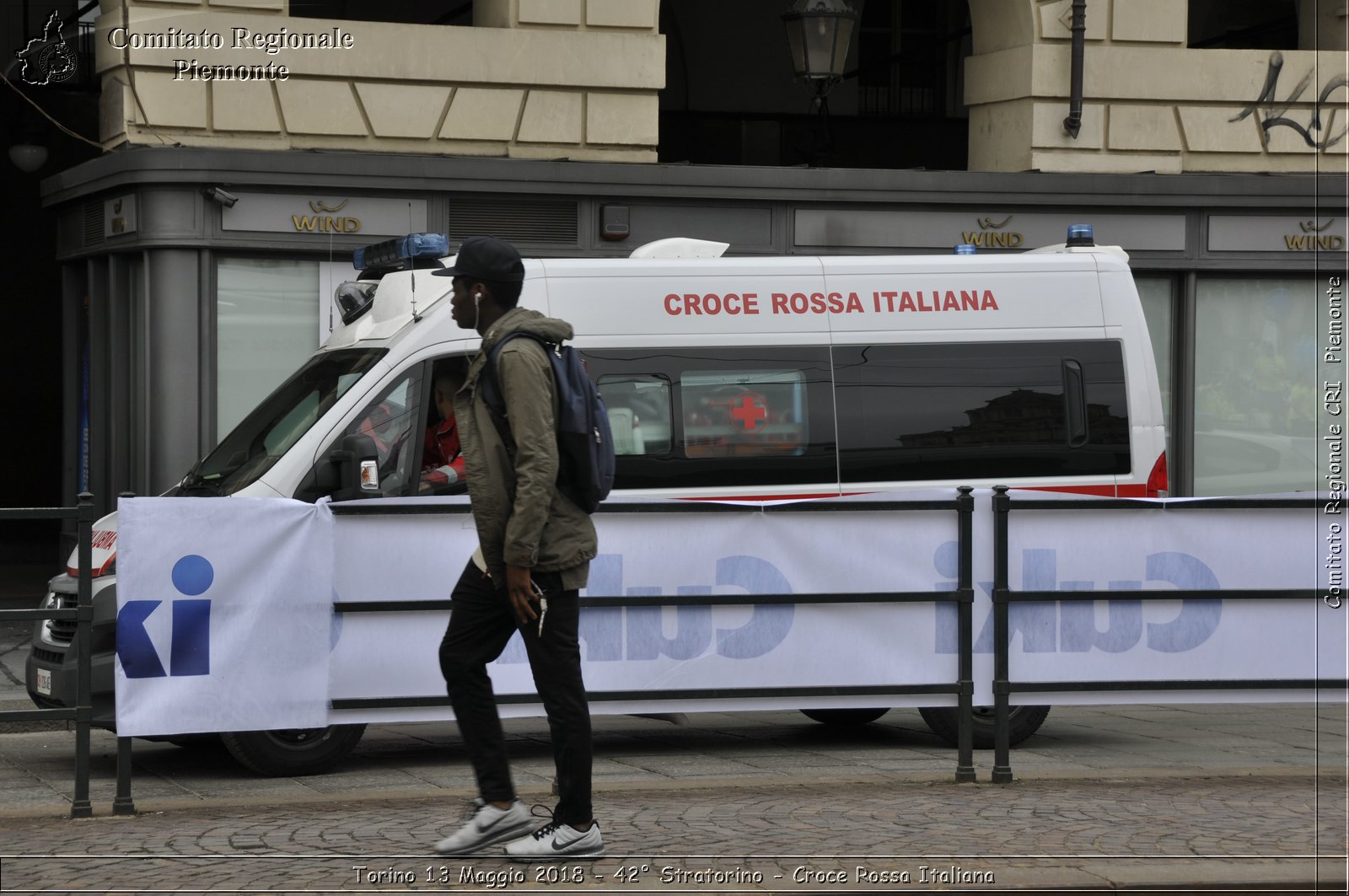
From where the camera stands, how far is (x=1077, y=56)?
47.9ft

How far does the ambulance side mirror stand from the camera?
768 centimetres

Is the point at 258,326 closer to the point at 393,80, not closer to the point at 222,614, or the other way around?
the point at 393,80

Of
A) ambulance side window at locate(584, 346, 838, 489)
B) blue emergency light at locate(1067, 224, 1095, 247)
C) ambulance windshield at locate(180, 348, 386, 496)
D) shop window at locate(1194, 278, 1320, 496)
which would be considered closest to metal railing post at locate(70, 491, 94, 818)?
ambulance windshield at locate(180, 348, 386, 496)

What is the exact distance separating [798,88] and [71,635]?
44.4 feet

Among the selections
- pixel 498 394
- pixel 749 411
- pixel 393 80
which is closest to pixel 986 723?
pixel 749 411

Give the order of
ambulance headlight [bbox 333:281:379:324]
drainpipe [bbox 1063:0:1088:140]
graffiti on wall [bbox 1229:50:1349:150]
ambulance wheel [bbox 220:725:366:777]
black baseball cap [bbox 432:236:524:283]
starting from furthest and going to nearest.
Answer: graffiti on wall [bbox 1229:50:1349:150] < drainpipe [bbox 1063:0:1088:140] < ambulance headlight [bbox 333:281:379:324] < ambulance wheel [bbox 220:725:366:777] < black baseball cap [bbox 432:236:524:283]

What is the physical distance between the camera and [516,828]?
18.7 feet

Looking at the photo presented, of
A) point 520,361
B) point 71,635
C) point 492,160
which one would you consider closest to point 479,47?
point 492,160

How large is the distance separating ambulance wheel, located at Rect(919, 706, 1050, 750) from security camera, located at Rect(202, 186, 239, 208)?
23.5ft

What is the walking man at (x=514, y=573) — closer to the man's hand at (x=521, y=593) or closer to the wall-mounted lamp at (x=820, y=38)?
the man's hand at (x=521, y=593)

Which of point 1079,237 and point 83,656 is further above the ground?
point 1079,237

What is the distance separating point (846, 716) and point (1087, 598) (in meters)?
2.11

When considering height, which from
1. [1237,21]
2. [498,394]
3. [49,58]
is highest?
[1237,21]

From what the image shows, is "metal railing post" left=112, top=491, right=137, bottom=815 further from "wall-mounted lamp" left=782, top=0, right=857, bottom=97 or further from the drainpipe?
the drainpipe
